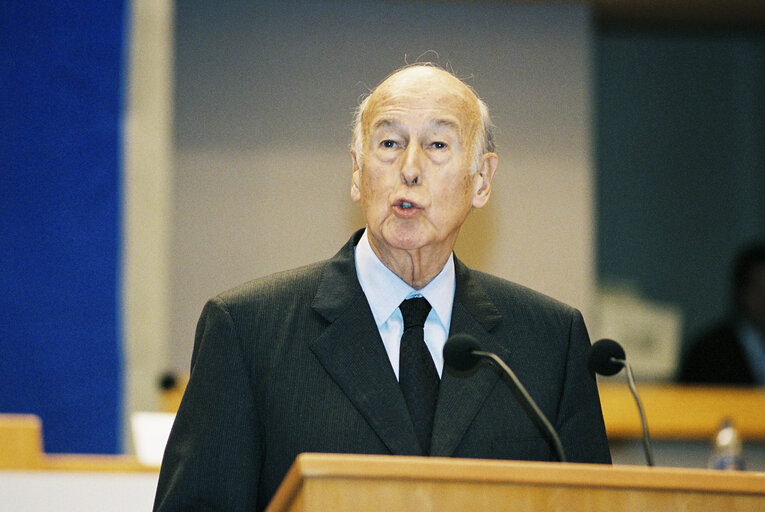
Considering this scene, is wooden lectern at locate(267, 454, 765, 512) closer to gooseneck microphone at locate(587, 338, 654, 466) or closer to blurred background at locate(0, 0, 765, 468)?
gooseneck microphone at locate(587, 338, 654, 466)

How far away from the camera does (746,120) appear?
7070 mm

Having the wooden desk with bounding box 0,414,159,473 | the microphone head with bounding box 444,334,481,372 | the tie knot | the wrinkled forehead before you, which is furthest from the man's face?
the wooden desk with bounding box 0,414,159,473

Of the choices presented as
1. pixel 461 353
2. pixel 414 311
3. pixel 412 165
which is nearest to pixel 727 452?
pixel 414 311

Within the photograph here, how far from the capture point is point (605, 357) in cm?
185

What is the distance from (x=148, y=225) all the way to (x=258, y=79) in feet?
5.36

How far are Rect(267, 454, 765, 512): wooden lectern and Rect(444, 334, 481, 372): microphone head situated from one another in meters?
0.42

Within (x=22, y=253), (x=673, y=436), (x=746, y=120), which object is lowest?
(x=673, y=436)

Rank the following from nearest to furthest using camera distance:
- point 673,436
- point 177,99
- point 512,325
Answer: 1. point 512,325
2. point 673,436
3. point 177,99

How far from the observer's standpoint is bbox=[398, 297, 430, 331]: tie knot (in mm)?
2061

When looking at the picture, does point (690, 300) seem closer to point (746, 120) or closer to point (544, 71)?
point (746, 120)

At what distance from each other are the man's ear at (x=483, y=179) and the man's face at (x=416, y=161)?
2.7 inches

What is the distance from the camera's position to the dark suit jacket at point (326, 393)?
1.83 meters

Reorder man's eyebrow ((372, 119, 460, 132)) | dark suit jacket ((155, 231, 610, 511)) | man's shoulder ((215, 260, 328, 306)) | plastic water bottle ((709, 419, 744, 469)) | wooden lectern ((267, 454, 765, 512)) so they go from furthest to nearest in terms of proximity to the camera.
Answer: plastic water bottle ((709, 419, 744, 469))
man's eyebrow ((372, 119, 460, 132))
man's shoulder ((215, 260, 328, 306))
dark suit jacket ((155, 231, 610, 511))
wooden lectern ((267, 454, 765, 512))

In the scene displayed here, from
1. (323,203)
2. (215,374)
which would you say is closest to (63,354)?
(323,203)
